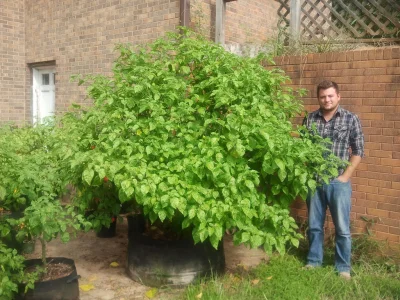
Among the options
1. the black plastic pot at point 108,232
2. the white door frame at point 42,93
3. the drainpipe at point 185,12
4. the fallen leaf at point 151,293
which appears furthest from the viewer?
the white door frame at point 42,93

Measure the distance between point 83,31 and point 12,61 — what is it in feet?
7.18

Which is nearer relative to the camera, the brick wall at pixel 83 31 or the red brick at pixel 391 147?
the red brick at pixel 391 147

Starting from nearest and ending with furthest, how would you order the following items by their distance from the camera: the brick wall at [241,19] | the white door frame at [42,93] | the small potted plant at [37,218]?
the small potted plant at [37,218] → the brick wall at [241,19] → the white door frame at [42,93]

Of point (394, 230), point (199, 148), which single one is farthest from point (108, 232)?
point (394, 230)

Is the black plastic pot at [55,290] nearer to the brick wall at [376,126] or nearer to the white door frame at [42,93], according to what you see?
the brick wall at [376,126]

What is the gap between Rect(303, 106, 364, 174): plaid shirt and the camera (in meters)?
4.22

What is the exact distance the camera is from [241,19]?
769cm

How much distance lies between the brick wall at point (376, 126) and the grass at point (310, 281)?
0.90 ft

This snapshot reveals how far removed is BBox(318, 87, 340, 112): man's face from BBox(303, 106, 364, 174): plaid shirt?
0.27 feet

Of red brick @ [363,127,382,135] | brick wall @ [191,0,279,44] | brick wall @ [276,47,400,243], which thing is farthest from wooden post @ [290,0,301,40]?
red brick @ [363,127,382,135]

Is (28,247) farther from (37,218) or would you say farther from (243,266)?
(243,266)

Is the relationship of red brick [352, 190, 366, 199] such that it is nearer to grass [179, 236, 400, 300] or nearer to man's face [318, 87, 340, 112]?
grass [179, 236, 400, 300]

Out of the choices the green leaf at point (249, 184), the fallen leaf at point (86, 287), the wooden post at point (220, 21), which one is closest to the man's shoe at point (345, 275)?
the green leaf at point (249, 184)

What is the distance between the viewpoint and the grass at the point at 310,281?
3826 millimetres
